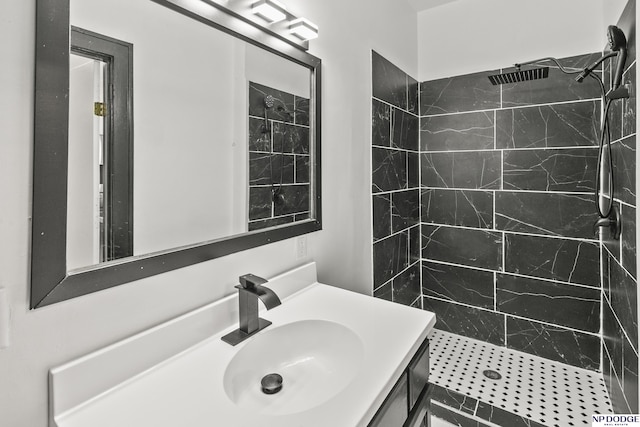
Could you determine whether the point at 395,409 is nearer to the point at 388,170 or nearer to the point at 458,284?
the point at 388,170

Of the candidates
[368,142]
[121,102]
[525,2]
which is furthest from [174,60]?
[525,2]

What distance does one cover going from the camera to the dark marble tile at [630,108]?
1.40 meters

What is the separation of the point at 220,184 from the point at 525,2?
235 centimetres

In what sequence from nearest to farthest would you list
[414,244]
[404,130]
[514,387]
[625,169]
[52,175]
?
[52,175]
[625,169]
[514,387]
[404,130]
[414,244]

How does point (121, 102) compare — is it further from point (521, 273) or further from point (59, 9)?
point (521, 273)

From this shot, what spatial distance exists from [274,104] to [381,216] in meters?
1.04

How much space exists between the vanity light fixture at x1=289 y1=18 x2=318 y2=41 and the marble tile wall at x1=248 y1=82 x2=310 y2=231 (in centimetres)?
24

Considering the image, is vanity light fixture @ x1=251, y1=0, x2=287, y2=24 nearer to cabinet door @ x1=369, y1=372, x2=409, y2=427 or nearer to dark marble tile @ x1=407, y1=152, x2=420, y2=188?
cabinet door @ x1=369, y1=372, x2=409, y2=427

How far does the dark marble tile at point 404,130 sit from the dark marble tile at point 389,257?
64 centimetres

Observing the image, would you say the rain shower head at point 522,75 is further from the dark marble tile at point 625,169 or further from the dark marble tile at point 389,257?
the dark marble tile at point 389,257

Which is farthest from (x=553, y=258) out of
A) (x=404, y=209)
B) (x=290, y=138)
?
(x=290, y=138)

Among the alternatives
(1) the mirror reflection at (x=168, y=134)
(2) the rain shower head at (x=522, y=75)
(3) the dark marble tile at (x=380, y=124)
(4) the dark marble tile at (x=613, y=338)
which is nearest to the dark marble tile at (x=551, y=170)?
(2) the rain shower head at (x=522, y=75)

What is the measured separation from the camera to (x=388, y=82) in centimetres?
215

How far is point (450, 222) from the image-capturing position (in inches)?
100
